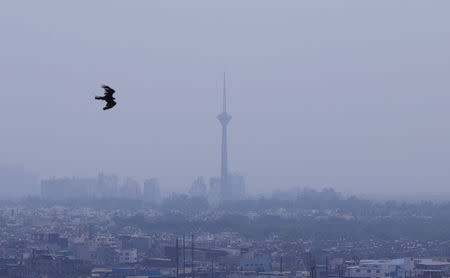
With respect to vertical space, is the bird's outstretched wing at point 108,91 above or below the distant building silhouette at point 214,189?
below

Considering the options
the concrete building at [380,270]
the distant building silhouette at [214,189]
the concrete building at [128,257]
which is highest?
the distant building silhouette at [214,189]

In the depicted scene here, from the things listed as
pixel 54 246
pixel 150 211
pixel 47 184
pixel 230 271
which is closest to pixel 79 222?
pixel 150 211

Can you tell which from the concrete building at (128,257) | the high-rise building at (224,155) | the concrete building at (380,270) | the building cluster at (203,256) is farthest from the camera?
the high-rise building at (224,155)

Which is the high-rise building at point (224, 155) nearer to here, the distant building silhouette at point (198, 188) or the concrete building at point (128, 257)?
the distant building silhouette at point (198, 188)

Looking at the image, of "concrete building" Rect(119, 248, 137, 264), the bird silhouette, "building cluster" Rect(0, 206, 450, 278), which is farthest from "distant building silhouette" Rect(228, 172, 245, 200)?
the bird silhouette

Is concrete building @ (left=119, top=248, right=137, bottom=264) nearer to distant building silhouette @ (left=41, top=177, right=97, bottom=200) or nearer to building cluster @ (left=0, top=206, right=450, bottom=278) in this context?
building cluster @ (left=0, top=206, right=450, bottom=278)

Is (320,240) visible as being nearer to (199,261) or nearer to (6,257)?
(199,261)

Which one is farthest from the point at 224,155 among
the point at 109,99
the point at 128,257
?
the point at 109,99

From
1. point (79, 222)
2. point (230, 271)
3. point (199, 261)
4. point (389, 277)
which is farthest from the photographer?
point (79, 222)

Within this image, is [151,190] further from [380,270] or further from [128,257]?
[380,270]

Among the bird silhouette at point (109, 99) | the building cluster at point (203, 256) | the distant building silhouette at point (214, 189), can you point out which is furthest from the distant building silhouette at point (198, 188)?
the bird silhouette at point (109, 99)

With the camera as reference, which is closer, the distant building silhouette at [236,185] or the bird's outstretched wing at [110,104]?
the bird's outstretched wing at [110,104]
